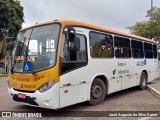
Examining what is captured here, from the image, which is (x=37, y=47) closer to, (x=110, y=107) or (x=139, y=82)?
(x=110, y=107)

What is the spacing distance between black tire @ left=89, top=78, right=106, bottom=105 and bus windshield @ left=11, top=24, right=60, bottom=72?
225 centimetres

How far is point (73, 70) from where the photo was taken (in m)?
7.60

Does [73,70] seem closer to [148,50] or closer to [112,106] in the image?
[112,106]

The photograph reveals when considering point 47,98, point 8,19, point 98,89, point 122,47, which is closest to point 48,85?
point 47,98

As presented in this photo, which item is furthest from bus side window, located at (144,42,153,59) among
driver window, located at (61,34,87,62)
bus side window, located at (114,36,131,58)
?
driver window, located at (61,34,87,62)

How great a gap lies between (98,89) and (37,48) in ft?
9.23

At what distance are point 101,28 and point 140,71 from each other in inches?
168

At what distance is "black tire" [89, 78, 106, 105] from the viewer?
8.66 m

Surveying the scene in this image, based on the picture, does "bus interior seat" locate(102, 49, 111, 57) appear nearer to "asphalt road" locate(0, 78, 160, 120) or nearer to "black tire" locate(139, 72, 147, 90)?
"asphalt road" locate(0, 78, 160, 120)

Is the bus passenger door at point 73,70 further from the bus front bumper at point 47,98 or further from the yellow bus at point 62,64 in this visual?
the bus front bumper at point 47,98

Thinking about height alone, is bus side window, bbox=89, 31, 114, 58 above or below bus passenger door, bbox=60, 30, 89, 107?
above

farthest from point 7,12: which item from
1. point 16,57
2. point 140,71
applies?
point 16,57

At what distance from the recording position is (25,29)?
8258 mm

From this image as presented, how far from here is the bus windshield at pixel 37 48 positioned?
712cm
